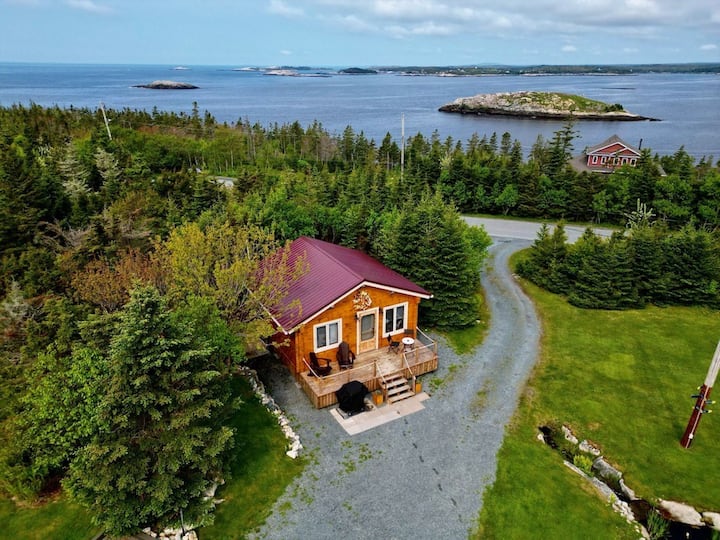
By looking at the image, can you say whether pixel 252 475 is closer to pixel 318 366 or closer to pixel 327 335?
pixel 318 366

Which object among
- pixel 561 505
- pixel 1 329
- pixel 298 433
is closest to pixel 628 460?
pixel 561 505

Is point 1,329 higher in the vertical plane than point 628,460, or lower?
higher

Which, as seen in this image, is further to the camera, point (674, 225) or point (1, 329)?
point (674, 225)

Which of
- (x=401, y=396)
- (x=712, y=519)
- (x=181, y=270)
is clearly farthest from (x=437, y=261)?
(x=712, y=519)

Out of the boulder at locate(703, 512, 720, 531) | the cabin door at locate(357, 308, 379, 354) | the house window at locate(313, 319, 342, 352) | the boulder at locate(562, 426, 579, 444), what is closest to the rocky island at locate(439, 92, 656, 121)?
the cabin door at locate(357, 308, 379, 354)

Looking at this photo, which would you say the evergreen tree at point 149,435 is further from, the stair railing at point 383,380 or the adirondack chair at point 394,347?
the adirondack chair at point 394,347

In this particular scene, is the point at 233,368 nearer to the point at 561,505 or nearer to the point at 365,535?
the point at 365,535
